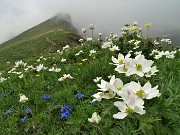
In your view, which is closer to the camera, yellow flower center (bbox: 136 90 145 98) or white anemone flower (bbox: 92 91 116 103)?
yellow flower center (bbox: 136 90 145 98)

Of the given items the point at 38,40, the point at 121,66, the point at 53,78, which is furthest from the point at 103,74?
the point at 38,40

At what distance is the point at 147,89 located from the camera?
112 inches

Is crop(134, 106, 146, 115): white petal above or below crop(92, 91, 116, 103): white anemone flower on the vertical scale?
below

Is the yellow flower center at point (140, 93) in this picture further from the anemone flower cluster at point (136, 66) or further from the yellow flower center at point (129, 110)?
the anemone flower cluster at point (136, 66)

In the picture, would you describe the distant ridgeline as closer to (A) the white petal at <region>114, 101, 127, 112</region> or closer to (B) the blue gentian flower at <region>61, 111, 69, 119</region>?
(B) the blue gentian flower at <region>61, 111, 69, 119</region>

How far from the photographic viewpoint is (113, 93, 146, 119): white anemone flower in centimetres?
266

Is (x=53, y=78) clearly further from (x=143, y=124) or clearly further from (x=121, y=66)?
(x=143, y=124)

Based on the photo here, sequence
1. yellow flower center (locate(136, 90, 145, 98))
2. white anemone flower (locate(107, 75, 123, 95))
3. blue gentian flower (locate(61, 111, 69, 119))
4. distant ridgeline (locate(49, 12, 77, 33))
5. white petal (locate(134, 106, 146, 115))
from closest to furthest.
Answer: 1. white petal (locate(134, 106, 146, 115))
2. yellow flower center (locate(136, 90, 145, 98))
3. white anemone flower (locate(107, 75, 123, 95))
4. blue gentian flower (locate(61, 111, 69, 119))
5. distant ridgeline (locate(49, 12, 77, 33))

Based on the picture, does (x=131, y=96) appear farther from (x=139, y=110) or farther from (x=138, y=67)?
(x=138, y=67)

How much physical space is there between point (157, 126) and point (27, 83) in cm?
552

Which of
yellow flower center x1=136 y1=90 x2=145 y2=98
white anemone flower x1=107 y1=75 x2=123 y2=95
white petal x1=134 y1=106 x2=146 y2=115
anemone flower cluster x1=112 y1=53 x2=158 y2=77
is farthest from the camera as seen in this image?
anemone flower cluster x1=112 y1=53 x2=158 y2=77

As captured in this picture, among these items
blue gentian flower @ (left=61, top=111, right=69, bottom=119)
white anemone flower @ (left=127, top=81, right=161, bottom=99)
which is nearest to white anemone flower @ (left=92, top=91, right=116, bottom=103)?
white anemone flower @ (left=127, top=81, right=161, bottom=99)

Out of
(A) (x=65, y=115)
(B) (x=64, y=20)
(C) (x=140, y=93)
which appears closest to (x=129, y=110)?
(C) (x=140, y=93)

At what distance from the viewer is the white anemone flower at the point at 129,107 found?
8.74ft
